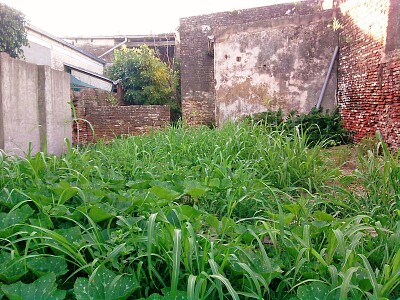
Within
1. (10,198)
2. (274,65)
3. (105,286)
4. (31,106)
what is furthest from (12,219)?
(274,65)

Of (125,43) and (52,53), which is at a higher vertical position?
(125,43)

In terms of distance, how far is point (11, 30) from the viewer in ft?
26.8

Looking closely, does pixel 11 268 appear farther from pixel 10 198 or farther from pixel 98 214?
pixel 10 198

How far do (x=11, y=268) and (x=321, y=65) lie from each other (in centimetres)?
768

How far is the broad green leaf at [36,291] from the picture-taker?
3.90 feet

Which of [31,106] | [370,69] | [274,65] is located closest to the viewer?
[31,106]

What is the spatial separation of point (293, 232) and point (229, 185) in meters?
0.76

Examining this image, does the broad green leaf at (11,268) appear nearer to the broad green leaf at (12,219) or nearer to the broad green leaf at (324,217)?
the broad green leaf at (12,219)

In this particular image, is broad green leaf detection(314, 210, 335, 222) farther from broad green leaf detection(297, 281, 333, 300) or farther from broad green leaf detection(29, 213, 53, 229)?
broad green leaf detection(29, 213, 53, 229)

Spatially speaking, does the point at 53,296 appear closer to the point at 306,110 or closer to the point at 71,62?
the point at 306,110

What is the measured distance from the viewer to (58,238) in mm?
1381

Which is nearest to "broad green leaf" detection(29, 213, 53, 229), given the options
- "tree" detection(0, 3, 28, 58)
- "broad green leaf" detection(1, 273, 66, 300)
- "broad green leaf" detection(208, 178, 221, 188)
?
"broad green leaf" detection(1, 273, 66, 300)

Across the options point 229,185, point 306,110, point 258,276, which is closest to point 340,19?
point 306,110

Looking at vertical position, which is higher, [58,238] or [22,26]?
[22,26]
